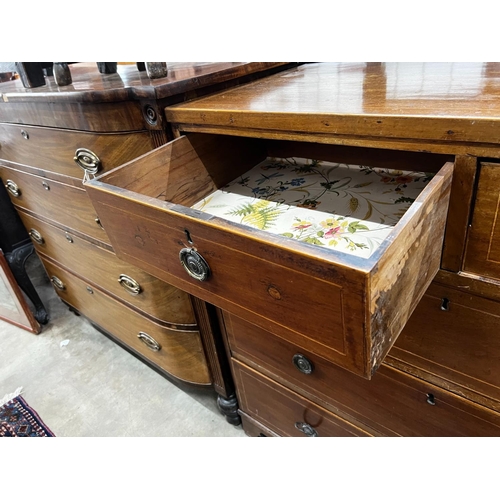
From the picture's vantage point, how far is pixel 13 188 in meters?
1.27

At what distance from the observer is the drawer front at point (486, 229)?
1.49 ft

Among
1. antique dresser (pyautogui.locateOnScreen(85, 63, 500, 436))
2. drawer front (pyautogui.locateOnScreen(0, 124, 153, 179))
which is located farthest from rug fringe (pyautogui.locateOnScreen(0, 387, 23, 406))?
antique dresser (pyautogui.locateOnScreen(85, 63, 500, 436))

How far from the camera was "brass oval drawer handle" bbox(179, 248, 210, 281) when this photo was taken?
0.50m

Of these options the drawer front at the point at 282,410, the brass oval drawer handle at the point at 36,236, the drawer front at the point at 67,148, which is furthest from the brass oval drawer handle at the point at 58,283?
the drawer front at the point at 282,410

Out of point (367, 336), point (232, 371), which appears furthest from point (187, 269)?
point (232, 371)

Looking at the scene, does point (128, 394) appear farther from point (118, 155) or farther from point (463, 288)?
point (463, 288)

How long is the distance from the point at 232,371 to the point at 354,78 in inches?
27.9

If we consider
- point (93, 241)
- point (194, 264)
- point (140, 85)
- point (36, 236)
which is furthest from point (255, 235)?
point (36, 236)

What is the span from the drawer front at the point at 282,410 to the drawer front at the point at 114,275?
20 cm

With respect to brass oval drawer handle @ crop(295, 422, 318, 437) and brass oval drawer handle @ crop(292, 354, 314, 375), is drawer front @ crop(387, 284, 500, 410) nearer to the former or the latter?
brass oval drawer handle @ crop(292, 354, 314, 375)

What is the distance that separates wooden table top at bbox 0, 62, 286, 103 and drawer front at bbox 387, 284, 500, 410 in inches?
21.4

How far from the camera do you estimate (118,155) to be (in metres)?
0.80

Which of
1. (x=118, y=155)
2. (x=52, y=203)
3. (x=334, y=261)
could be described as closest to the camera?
(x=334, y=261)

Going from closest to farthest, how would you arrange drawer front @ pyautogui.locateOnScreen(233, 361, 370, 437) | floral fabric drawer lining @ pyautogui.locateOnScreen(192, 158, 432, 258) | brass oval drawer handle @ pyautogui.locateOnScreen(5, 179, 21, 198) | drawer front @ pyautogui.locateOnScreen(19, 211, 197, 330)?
floral fabric drawer lining @ pyautogui.locateOnScreen(192, 158, 432, 258) → drawer front @ pyautogui.locateOnScreen(233, 361, 370, 437) → drawer front @ pyautogui.locateOnScreen(19, 211, 197, 330) → brass oval drawer handle @ pyautogui.locateOnScreen(5, 179, 21, 198)
